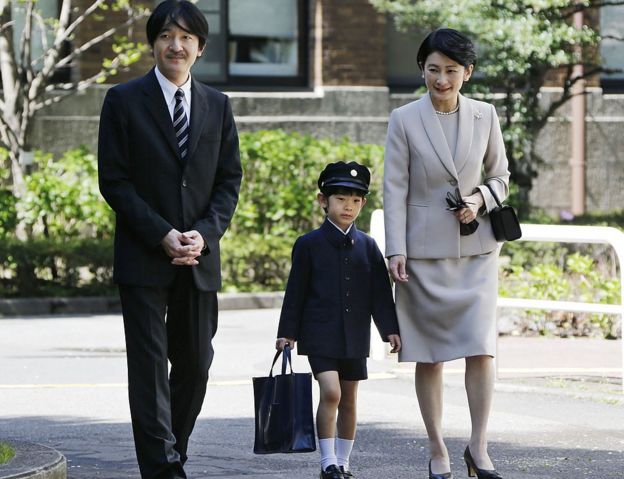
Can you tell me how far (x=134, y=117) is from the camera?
5996 millimetres

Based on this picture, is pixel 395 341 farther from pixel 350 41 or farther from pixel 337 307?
pixel 350 41

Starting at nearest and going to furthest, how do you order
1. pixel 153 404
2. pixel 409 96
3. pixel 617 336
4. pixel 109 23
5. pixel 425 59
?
pixel 153 404, pixel 425 59, pixel 617 336, pixel 109 23, pixel 409 96

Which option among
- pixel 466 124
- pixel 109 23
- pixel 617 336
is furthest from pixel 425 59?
pixel 109 23

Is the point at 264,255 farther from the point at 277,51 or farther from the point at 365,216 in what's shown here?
the point at 277,51

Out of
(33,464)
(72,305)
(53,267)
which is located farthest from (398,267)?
(53,267)

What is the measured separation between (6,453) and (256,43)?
1653 centimetres

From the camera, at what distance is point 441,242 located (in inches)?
256

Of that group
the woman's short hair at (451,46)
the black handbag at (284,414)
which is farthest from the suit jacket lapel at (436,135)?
the black handbag at (284,414)

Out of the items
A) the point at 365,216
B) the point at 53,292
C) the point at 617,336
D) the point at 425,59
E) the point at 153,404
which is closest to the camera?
the point at 153,404

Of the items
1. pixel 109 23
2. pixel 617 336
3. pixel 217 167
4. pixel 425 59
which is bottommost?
pixel 617 336

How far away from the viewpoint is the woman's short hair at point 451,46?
6395 millimetres

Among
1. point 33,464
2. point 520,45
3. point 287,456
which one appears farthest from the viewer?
point 520,45

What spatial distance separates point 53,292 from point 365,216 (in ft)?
13.2

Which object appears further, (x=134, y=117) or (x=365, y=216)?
(x=365, y=216)
